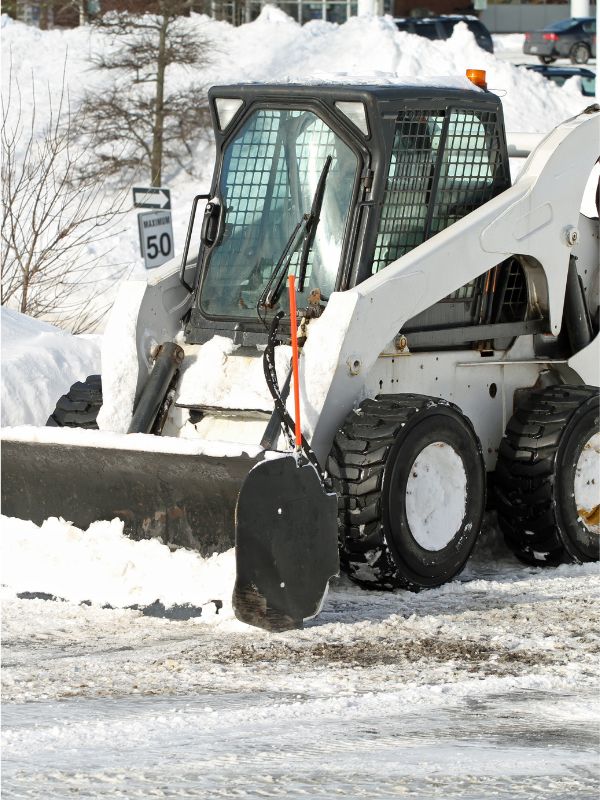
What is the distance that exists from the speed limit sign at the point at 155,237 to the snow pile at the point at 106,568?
18.9 ft

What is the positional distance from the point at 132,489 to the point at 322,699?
6.09 ft

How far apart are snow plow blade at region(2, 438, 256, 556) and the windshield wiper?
1.12 m

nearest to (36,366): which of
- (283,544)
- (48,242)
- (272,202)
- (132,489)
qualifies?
(272,202)

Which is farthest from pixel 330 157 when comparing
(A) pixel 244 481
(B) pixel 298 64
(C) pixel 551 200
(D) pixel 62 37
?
(D) pixel 62 37

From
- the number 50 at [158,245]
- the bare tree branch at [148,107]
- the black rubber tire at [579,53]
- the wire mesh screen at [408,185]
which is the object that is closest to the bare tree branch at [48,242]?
the number 50 at [158,245]

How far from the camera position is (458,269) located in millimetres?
7324

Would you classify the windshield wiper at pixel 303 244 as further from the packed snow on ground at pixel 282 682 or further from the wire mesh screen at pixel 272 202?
the packed snow on ground at pixel 282 682

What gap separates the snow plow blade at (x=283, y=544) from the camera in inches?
241

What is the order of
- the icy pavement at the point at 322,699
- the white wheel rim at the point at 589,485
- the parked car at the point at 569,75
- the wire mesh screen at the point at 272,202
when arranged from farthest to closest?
1. the parked car at the point at 569,75
2. the white wheel rim at the point at 589,485
3. the wire mesh screen at the point at 272,202
4. the icy pavement at the point at 322,699

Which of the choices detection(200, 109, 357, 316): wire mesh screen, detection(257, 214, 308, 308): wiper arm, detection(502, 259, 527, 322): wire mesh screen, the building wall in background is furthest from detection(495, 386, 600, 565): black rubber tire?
the building wall in background

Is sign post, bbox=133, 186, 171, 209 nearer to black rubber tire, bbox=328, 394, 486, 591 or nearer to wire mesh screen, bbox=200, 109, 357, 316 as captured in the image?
wire mesh screen, bbox=200, 109, 357, 316

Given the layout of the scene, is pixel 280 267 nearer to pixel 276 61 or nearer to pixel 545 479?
pixel 545 479

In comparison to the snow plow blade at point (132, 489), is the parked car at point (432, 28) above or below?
above

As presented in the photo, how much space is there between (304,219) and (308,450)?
1.46m
